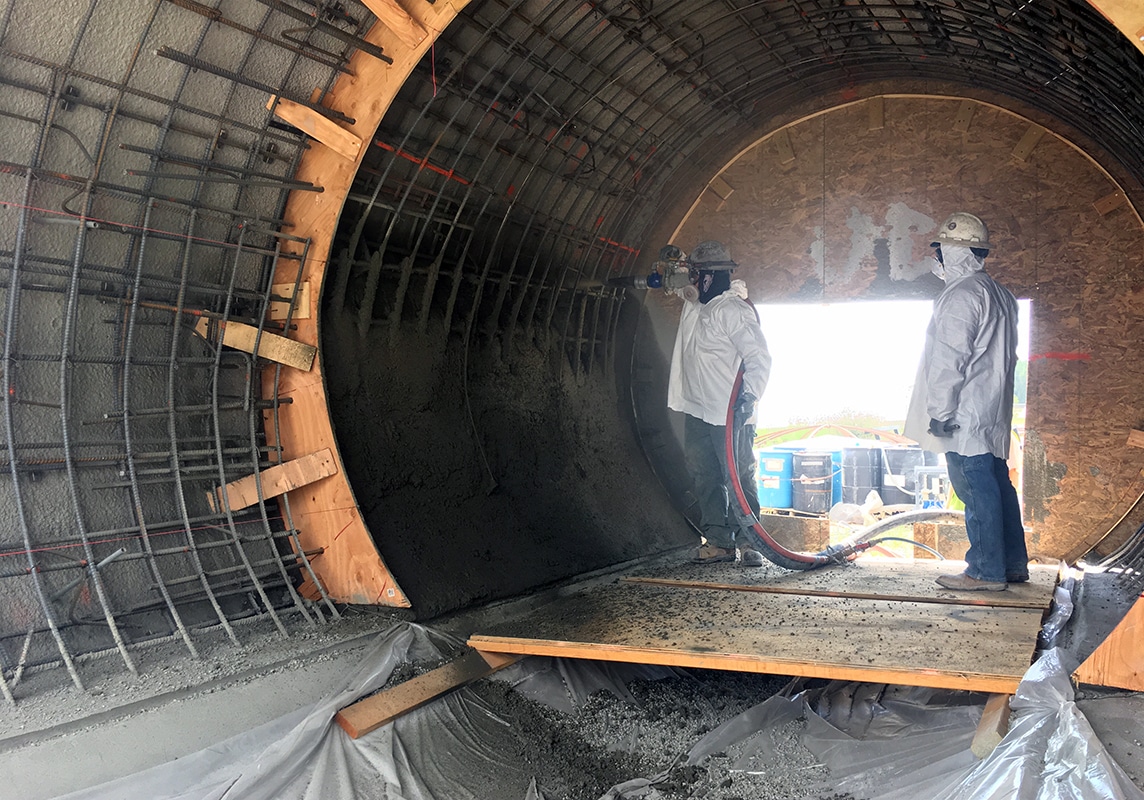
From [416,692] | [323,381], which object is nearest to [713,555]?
[416,692]

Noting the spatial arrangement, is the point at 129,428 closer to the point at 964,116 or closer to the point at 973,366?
the point at 973,366

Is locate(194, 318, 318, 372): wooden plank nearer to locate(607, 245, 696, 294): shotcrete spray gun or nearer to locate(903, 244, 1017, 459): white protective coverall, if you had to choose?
locate(607, 245, 696, 294): shotcrete spray gun

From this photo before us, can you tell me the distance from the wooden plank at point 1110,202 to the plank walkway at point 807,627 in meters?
2.93

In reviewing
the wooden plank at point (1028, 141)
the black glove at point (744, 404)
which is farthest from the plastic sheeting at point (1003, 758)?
the wooden plank at point (1028, 141)

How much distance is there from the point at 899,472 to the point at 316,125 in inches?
402

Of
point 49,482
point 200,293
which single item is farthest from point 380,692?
point 200,293

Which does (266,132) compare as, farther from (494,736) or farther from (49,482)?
(494,736)

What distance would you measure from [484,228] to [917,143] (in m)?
3.95

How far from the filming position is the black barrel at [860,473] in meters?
12.4

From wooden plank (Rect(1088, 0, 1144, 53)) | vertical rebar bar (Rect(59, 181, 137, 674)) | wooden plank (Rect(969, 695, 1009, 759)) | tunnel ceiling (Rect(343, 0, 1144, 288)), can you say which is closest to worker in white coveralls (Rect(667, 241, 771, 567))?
tunnel ceiling (Rect(343, 0, 1144, 288))

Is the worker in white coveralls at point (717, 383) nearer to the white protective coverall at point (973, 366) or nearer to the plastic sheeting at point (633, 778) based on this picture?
the white protective coverall at point (973, 366)

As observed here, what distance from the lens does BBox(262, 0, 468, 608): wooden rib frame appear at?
4688mm

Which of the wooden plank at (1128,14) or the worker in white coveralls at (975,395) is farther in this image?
the worker in white coveralls at (975,395)

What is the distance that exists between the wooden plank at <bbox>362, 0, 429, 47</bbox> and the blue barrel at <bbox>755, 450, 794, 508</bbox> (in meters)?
8.50
